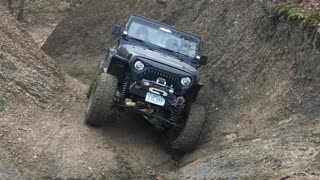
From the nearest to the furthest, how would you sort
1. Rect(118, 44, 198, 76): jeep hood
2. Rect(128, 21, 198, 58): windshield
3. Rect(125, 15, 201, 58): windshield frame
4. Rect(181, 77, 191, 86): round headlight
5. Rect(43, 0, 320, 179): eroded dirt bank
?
Rect(43, 0, 320, 179): eroded dirt bank → Rect(181, 77, 191, 86): round headlight → Rect(118, 44, 198, 76): jeep hood → Rect(128, 21, 198, 58): windshield → Rect(125, 15, 201, 58): windshield frame

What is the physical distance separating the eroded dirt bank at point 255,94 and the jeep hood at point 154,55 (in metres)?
1.31

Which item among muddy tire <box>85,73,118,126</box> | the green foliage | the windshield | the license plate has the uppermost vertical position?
the green foliage

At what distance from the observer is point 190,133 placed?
358 inches

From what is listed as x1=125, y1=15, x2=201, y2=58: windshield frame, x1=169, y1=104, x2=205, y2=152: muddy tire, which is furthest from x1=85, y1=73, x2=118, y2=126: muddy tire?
x1=125, y1=15, x2=201, y2=58: windshield frame

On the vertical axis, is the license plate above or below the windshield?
below

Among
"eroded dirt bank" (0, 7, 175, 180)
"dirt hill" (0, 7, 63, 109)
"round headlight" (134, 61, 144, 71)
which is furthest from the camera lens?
"dirt hill" (0, 7, 63, 109)

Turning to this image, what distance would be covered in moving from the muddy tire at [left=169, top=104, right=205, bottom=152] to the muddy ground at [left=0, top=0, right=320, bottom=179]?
0.20 m

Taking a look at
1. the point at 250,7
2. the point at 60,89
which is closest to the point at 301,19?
the point at 250,7

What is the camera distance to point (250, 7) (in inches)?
546

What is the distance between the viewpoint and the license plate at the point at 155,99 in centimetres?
883

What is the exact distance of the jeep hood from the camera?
9.27 metres

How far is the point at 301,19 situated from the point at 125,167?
488 centimetres

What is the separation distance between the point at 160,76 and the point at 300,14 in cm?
366

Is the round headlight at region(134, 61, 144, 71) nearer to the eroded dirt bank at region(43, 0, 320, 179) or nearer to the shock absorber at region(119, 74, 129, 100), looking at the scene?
the shock absorber at region(119, 74, 129, 100)
